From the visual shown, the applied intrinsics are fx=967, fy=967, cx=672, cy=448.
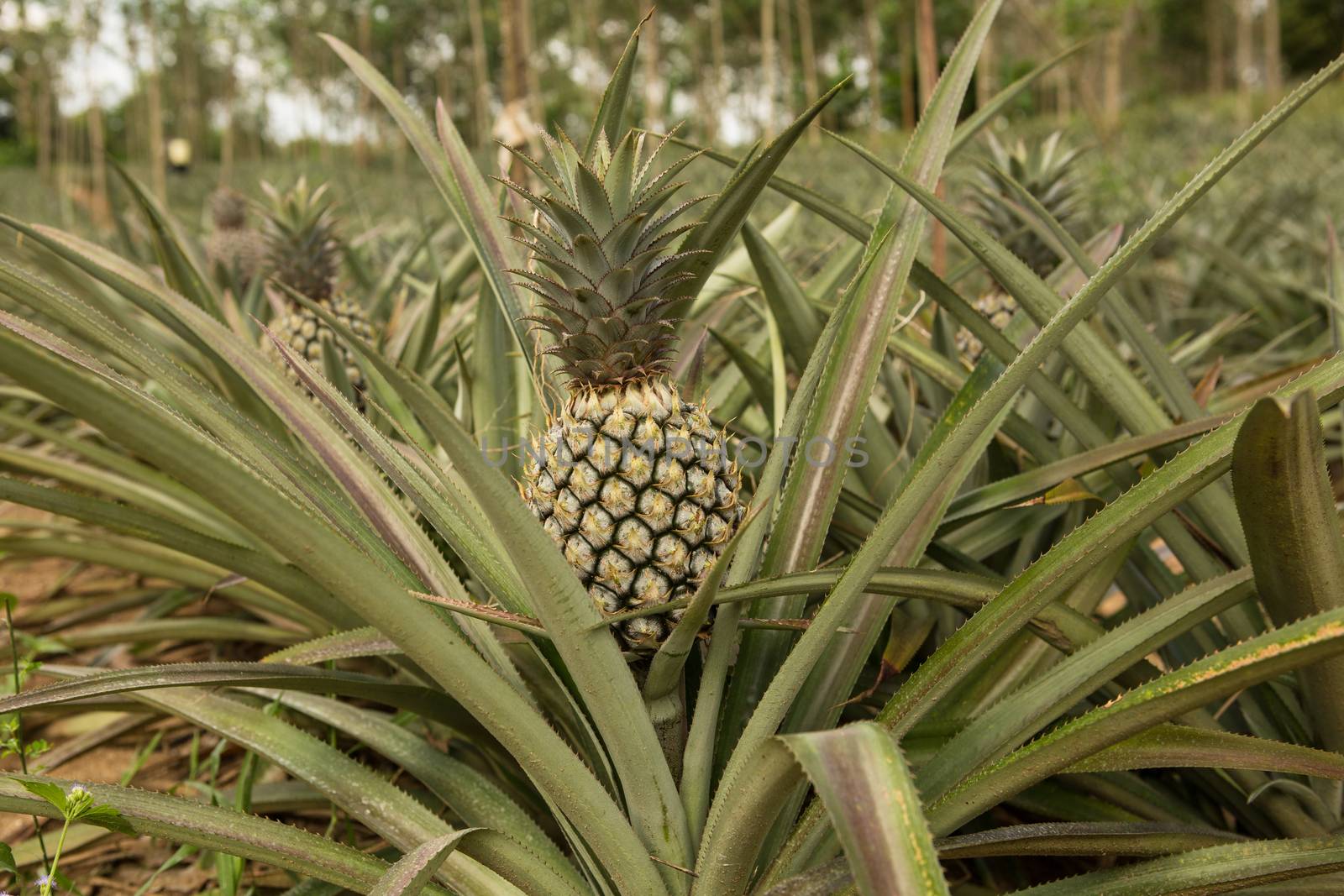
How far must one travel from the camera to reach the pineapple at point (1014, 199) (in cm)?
243

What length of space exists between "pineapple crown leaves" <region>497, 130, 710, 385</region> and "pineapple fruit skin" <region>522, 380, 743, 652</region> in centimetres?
4

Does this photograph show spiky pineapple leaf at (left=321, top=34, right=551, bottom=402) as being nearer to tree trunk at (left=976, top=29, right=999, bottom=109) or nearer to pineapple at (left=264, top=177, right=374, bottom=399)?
pineapple at (left=264, top=177, right=374, bottom=399)

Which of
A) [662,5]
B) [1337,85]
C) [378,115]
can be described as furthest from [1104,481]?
[378,115]

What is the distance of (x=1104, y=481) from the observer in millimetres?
1583

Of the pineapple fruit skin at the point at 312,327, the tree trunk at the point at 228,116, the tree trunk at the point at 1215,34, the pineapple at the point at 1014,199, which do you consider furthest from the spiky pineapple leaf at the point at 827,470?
the tree trunk at the point at 1215,34

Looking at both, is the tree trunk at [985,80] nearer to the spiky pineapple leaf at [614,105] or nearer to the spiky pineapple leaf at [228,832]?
the spiky pineapple leaf at [614,105]

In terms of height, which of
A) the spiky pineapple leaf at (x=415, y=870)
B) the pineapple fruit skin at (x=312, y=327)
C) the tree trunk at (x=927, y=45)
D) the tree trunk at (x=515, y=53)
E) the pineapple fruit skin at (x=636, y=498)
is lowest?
the spiky pineapple leaf at (x=415, y=870)

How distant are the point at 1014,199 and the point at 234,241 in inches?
108

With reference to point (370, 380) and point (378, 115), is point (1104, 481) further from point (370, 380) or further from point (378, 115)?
point (378, 115)

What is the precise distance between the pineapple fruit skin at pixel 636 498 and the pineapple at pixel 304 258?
1.52m

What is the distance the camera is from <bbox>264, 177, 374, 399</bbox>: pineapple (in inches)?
98.9

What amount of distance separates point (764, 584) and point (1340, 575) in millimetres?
615

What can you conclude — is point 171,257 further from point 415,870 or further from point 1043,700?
point 1043,700

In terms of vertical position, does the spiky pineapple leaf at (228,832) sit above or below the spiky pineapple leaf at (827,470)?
below
